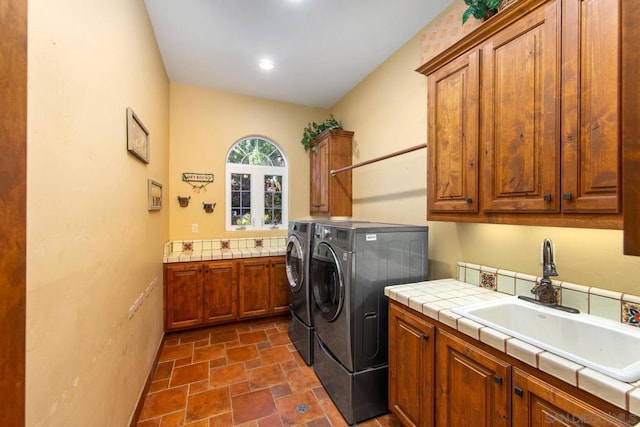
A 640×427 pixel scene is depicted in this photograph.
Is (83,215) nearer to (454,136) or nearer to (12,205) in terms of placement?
(12,205)

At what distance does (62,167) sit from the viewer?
0.94m

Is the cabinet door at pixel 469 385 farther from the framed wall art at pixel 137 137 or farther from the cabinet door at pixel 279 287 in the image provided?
the cabinet door at pixel 279 287

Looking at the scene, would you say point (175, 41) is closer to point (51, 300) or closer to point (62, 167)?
point (62, 167)

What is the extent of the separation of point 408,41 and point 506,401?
273 centimetres

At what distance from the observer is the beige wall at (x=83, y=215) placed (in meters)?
0.81

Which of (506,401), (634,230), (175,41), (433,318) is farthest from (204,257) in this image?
(634,230)

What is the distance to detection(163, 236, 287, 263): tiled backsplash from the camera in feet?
10.2

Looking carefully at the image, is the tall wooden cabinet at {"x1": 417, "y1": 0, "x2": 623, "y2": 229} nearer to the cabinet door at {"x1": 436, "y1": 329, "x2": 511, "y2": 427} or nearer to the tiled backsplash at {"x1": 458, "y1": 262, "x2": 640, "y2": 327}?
the tiled backsplash at {"x1": 458, "y1": 262, "x2": 640, "y2": 327}

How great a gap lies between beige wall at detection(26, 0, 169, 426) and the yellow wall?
7.12 ft

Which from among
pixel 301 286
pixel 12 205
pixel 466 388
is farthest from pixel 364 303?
pixel 12 205

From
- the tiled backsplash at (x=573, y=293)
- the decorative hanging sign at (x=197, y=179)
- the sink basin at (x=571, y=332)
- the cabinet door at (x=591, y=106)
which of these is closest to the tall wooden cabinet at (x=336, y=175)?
the decorative hanging sign at (x=197, y=179)

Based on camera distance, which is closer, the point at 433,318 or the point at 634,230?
→ the point at 634,230

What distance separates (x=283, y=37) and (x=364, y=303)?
7.75ft

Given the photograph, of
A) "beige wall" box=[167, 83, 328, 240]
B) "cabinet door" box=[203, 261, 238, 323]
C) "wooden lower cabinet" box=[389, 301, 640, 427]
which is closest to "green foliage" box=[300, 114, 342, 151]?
"beige wall" box=[167, 83, 328, 240]
